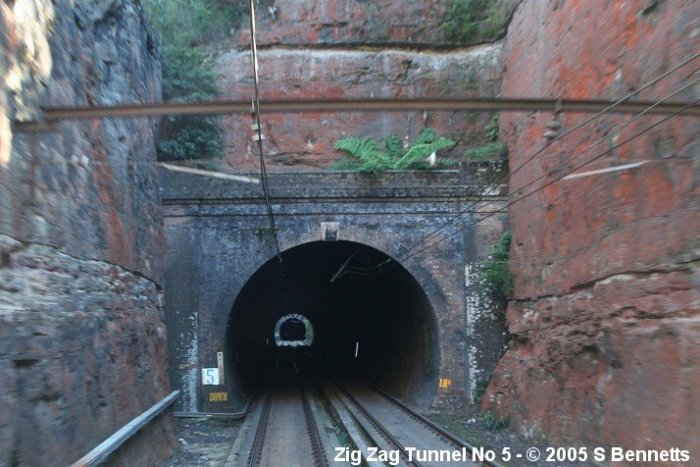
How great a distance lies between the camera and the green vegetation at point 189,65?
1537 centimetres

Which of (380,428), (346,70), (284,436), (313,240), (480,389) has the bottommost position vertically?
(284,436)

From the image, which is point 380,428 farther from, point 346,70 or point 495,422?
point 346,70

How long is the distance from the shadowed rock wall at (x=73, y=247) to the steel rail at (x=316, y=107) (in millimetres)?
461

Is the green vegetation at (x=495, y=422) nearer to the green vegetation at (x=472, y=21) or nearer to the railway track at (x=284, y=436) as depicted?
the railway track at (x=284, y=436)

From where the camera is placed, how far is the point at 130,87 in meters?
9.88

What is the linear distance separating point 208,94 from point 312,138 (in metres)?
3.10

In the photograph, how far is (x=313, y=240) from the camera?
1415cm

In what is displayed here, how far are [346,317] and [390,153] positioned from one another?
38.0 ft

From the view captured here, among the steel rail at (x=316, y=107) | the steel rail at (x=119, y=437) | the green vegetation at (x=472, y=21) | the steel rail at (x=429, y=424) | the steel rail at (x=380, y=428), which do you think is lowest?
the steel rail at (x=380, y=428)

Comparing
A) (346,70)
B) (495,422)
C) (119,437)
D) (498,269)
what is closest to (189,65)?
(346,70)

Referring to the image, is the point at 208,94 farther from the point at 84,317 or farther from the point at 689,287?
the point at 689,287

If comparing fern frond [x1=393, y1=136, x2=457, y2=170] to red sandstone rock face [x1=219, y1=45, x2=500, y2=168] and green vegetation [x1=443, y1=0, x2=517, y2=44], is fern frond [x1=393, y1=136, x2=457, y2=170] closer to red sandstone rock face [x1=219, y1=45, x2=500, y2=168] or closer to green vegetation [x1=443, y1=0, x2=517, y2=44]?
red sandstone rock face [x1=219, y1=45, x2=500, y2=168]

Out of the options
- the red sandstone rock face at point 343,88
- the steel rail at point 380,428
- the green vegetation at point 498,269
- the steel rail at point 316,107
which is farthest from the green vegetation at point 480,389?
the steel rail at point 316,107

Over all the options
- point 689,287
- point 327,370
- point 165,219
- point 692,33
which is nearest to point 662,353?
point 689,287
